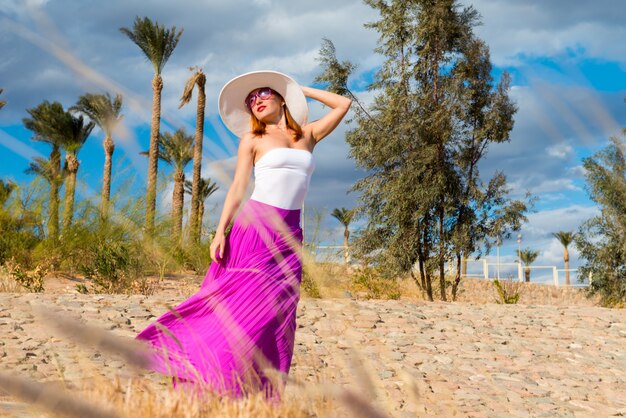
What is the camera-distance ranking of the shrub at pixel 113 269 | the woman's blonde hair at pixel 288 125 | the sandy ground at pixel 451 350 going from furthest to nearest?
the shrub at pixel 113 269 → the sandy ground at pixel 451 350 → the woman's blonde hair at pixel 288 125

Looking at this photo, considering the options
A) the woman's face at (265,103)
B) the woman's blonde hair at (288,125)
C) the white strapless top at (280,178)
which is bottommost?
the white strapless top at (280,178)

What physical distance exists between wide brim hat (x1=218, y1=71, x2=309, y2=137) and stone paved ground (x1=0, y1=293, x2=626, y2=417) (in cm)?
147

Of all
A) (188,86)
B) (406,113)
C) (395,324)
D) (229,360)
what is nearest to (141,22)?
(188,86)

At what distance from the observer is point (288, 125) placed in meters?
3.57

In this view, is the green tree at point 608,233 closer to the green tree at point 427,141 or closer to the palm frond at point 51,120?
the green tree at point 427,141

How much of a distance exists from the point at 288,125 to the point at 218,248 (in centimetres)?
79

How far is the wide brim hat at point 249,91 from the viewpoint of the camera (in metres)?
3.59

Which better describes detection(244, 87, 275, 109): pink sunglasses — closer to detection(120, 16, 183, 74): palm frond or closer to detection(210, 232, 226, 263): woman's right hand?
detection(210, 232, 226, 263): woman's right hand

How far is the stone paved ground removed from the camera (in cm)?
544

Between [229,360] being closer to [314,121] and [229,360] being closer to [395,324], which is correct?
[314,121]

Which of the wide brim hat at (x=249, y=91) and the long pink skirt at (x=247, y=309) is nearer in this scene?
the long pink skirt at (x=247, y=309)

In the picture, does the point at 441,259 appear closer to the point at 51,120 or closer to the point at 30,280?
the point at 30,280

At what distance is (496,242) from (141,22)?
11.5 metres

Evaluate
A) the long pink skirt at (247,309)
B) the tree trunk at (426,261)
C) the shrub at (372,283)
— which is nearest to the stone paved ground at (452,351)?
the long pink skirt at (247,309)
